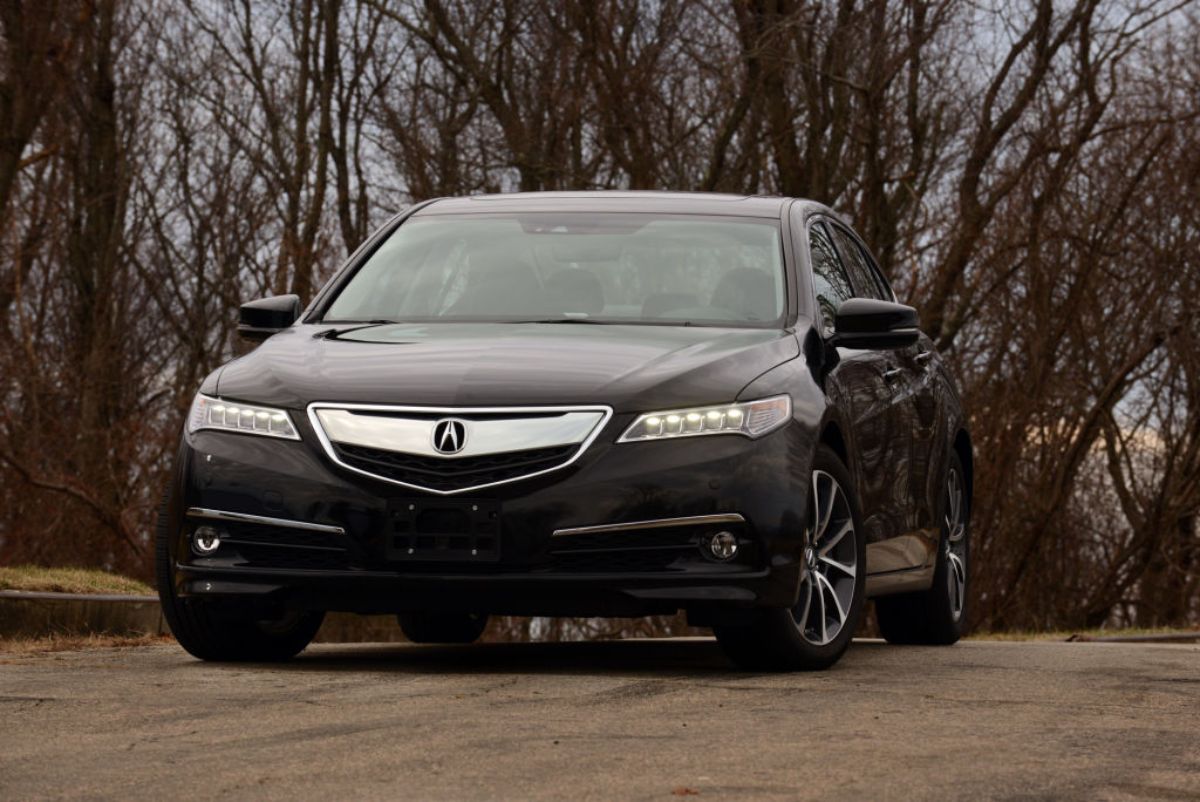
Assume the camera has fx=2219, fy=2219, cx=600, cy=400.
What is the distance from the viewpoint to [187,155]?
36.9m

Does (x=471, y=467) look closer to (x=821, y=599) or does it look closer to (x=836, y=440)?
(x=821, y=599)

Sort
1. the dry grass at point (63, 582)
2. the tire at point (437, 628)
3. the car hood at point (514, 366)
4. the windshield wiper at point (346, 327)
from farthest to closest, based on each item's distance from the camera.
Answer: the dry grass at point (63, 582)
the tire at point (437, 628)
the windshield wiper at point (346, 327)
the car hood at point (514, 366)

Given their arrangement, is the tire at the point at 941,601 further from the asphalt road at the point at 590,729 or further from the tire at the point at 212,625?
the tire at the point at 212,625

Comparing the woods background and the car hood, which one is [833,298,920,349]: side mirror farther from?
the woods background

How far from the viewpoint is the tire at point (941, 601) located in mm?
10094

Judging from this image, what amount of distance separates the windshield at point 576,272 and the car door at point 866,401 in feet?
1.00

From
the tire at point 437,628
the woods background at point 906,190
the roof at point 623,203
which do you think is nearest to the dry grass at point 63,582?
the tire at point 437,628

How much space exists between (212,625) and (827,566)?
2.14 metres

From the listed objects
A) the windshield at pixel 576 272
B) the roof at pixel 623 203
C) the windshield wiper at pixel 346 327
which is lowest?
the windshield wiper at pixel 346 327

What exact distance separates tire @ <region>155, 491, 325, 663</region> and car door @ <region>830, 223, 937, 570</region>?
2.48 metres

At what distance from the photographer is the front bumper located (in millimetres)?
6914

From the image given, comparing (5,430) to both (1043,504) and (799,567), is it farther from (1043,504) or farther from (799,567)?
(799,567)

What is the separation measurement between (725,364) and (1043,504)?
51.5 feet

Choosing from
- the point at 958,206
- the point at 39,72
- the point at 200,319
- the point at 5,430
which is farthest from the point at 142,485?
the point at 200,319
